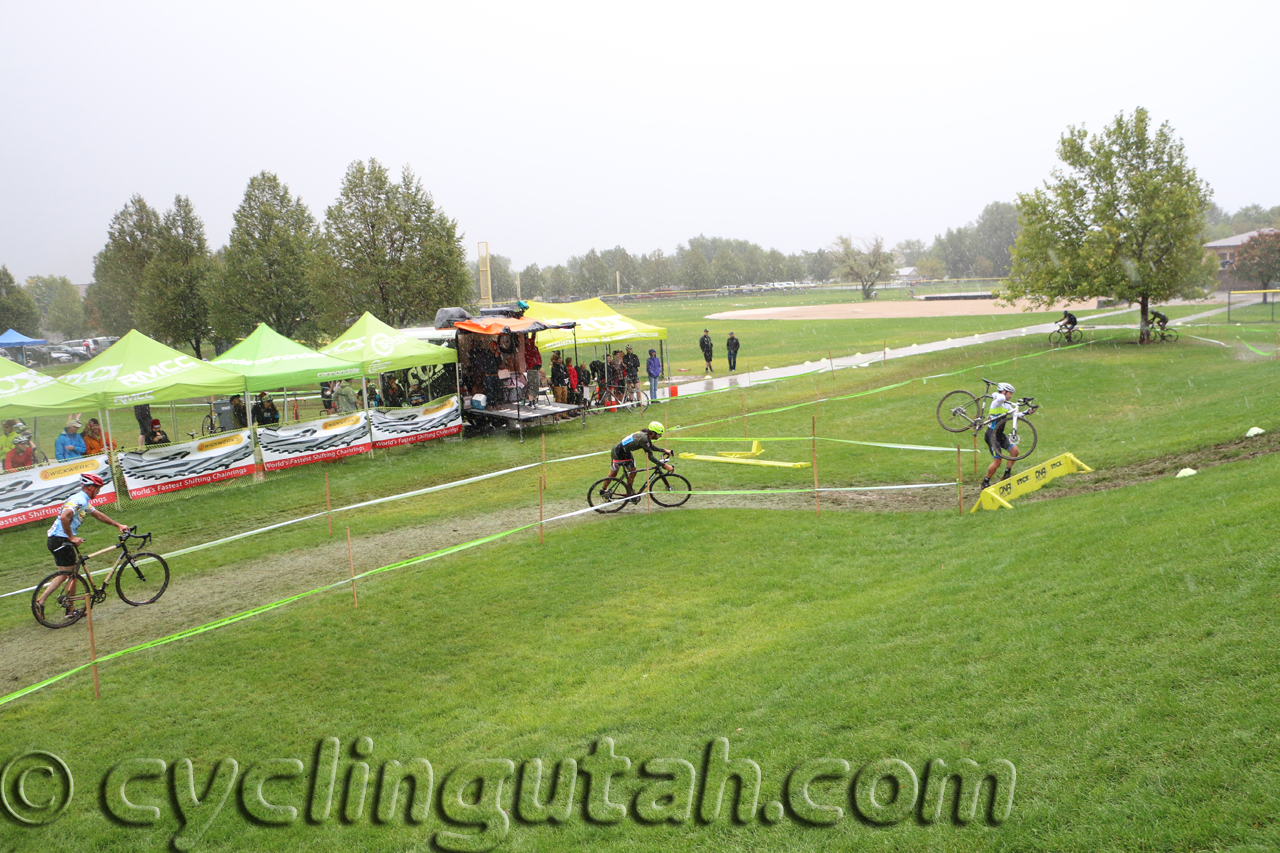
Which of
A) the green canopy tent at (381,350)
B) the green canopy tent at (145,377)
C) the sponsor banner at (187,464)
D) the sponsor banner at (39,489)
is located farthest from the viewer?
the green canopy tent at (381,350)

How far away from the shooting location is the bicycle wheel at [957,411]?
20242 millimetres

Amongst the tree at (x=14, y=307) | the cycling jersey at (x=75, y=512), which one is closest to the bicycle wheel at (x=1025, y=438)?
the cycling jersey at (x=75, y=512)

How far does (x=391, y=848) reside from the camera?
6223 millimetres

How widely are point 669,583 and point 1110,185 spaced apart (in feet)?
114

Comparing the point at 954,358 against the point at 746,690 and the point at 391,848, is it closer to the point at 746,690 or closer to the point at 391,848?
the point at 746,690

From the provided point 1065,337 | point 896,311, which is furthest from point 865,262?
point 1065,337

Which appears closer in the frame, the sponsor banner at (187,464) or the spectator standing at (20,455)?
the spectator standing at (20,455)

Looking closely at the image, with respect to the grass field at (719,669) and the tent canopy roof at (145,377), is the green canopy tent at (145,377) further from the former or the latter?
the grass field at (719,669)

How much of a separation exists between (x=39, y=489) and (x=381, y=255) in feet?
68.8

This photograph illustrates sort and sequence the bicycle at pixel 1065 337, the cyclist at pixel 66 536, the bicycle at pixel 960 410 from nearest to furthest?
1. the cyclist at pixel 66 536
2. the bicycle at pixel 960 410
3. the bicycle at pixel 1065 337

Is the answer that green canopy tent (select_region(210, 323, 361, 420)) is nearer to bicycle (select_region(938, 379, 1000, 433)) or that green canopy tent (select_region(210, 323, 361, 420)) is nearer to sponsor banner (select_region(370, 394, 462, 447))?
sponsor banner (select_region(370, 394, 462, 447))

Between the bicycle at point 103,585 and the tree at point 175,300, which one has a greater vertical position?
the tree at point 175,300

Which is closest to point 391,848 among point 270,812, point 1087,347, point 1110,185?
point 270,812

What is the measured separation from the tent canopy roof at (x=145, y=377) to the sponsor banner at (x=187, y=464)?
1.20 meters
